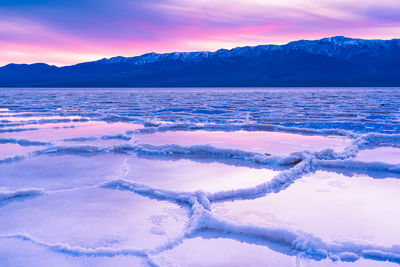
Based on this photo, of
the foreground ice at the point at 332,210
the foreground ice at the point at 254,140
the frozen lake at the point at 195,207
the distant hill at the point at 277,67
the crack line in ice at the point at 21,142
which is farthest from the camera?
the distant hill at the point at 277,67

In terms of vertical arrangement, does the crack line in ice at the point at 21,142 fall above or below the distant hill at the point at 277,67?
below

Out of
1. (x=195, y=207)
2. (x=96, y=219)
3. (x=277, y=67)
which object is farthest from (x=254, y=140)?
(x=277, y=67)

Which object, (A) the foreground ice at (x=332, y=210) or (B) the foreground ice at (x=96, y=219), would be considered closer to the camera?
(B) the foreground ice at (x=96, y=219)

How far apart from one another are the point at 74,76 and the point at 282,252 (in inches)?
7583

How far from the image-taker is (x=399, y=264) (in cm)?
179

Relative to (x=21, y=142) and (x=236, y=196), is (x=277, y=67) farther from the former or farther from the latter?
(x=236, y=196)

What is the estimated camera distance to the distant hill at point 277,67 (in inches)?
5025

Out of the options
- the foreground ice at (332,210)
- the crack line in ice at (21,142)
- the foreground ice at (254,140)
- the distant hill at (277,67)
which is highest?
the distant hill at (277,67)

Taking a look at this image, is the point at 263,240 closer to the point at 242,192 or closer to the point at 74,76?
the point at 242,192

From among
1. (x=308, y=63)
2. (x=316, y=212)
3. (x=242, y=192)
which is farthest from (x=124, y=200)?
(x=308, y=63)

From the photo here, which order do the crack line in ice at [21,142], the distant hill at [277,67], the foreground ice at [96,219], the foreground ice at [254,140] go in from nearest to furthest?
the foreground ice at [96,219] → the foreground ice at [254,140] → the crack line in ice at [21,142] → the distant hill at [277,67]

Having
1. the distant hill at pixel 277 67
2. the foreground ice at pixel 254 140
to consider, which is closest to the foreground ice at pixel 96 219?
the foreground ice at pixel 254 140

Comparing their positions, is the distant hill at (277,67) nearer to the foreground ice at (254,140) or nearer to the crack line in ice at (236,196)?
the foreground ice at (254,140)

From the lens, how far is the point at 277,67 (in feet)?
477
